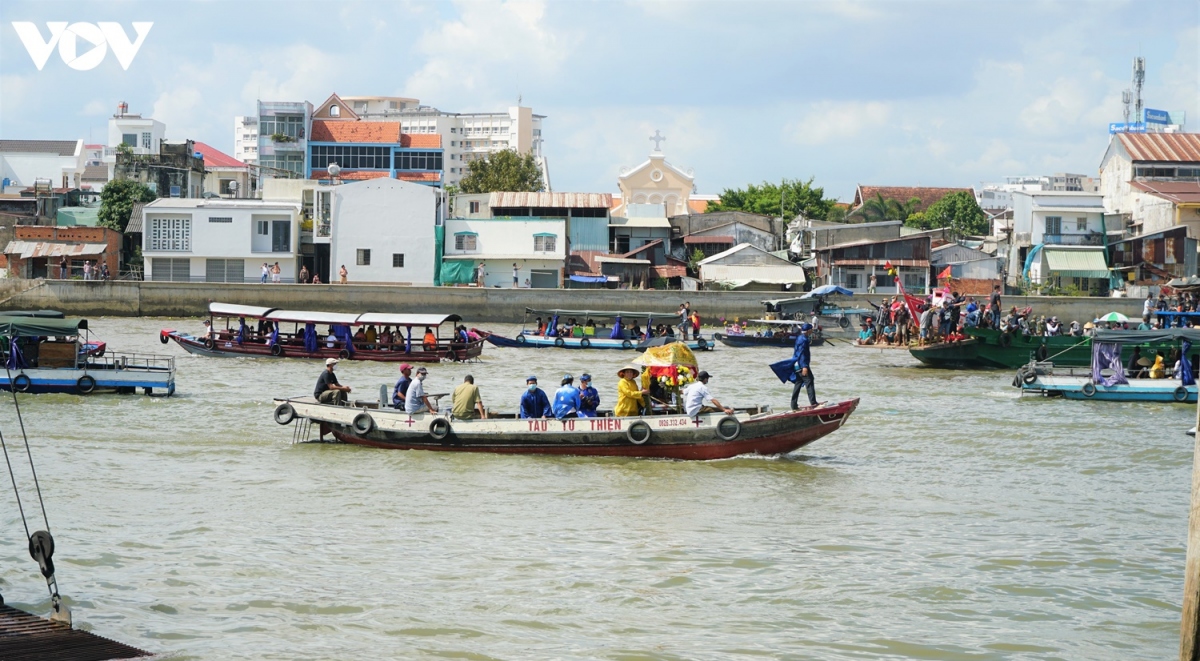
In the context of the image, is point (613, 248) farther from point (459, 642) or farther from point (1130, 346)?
point (459, 642)

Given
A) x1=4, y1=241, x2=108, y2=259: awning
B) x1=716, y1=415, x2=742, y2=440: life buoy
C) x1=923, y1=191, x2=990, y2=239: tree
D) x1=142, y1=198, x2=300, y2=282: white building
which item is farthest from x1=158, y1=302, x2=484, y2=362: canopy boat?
x1=923, y1=191, x2=990, y2=239: tree

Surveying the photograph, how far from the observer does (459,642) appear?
10500mm

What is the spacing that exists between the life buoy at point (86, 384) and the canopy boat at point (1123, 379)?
19.1 meters

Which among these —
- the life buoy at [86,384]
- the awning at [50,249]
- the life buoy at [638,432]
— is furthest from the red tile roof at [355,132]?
the life buoy at [638,432]

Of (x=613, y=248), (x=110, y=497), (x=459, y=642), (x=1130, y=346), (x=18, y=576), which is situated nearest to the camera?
(x=459, y=642)

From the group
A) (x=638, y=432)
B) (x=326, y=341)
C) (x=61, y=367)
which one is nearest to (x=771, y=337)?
(x=326, y=341)

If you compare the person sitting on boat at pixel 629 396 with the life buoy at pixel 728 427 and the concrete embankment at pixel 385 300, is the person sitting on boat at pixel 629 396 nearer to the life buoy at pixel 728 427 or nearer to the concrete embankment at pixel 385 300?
the life buoy at pixel 728 427

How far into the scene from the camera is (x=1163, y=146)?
198 ft

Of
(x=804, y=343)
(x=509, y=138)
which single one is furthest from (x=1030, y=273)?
(x=509, y=138)

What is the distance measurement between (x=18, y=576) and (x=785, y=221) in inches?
2398

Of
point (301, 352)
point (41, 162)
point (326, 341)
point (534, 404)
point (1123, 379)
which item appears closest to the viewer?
point (534, 404)

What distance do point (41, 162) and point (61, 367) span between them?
67.4 m

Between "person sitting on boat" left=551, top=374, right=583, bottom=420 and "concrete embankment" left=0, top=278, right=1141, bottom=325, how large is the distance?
3076 centimetres

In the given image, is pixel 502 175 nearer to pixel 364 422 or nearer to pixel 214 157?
pixel 214 157
